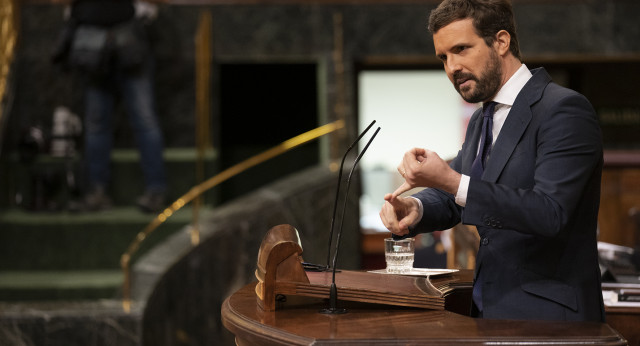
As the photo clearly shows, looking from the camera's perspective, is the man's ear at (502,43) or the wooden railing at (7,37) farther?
the wooden railing at (7,37)

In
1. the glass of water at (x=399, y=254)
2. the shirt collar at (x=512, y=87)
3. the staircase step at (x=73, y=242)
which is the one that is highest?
the shirt collar at (x=512, y=87)

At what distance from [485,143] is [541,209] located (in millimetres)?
361

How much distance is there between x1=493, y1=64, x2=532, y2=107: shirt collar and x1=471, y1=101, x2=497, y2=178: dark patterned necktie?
0.04 metres

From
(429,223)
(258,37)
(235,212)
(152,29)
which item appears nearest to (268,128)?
(258,37)

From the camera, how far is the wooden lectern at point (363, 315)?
1776 mm

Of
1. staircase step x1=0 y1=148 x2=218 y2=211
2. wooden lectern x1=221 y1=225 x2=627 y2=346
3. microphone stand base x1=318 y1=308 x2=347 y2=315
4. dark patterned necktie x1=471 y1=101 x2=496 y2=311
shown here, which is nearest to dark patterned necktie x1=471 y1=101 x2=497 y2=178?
dark patterned necktie x1=471 y1=101 x2=496 y2=311

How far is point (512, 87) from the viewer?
2.24m

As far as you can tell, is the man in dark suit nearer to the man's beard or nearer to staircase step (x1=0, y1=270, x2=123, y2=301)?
the man's beard

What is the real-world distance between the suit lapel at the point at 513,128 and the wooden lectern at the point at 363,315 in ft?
1.16

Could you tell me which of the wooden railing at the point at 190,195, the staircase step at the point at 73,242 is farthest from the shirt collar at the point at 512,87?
the staircase step at the point at 73,242

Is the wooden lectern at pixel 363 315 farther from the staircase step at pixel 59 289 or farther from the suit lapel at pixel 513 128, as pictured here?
the staircase step at pixel 59 289

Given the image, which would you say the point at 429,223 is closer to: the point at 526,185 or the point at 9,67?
the point at 526,185

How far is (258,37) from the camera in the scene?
6.84 meters

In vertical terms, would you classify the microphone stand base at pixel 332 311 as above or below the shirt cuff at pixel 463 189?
below
